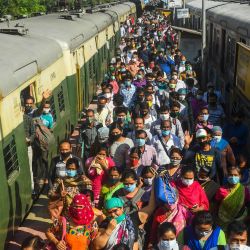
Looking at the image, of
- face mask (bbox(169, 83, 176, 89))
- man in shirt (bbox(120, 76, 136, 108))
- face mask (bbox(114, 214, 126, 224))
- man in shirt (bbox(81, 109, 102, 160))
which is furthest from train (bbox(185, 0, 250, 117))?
face mask (bbox(114, 214, 126, 224))

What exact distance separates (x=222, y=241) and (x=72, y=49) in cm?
679

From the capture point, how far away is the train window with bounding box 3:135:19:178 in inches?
234

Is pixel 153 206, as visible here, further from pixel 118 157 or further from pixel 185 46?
pixel 185 46

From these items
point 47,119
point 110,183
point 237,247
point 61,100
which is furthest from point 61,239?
point 61,100

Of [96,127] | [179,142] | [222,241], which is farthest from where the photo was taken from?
[96,127]

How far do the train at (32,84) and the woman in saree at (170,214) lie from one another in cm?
191

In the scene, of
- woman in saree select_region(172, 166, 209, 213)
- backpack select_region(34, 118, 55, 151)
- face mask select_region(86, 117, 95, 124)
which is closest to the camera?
woman in saree select_region(172, 166, 209, 213)

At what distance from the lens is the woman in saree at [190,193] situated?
513 cm

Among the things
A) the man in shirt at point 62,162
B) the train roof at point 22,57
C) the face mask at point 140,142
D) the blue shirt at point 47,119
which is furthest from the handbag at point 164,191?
the blue shirt at point 47,119

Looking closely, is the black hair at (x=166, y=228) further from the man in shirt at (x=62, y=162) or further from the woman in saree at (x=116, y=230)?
the man in shirt at (x=62, y=162)

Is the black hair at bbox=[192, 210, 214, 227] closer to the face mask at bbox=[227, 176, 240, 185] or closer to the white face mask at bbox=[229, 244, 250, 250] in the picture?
the white face mask at bbox=[229, 244, 250, 250]

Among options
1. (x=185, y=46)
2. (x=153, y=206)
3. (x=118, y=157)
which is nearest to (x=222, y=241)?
(x=153, y=206)

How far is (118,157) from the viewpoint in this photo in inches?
269

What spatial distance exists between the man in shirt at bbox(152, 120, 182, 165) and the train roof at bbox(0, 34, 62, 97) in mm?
1987
